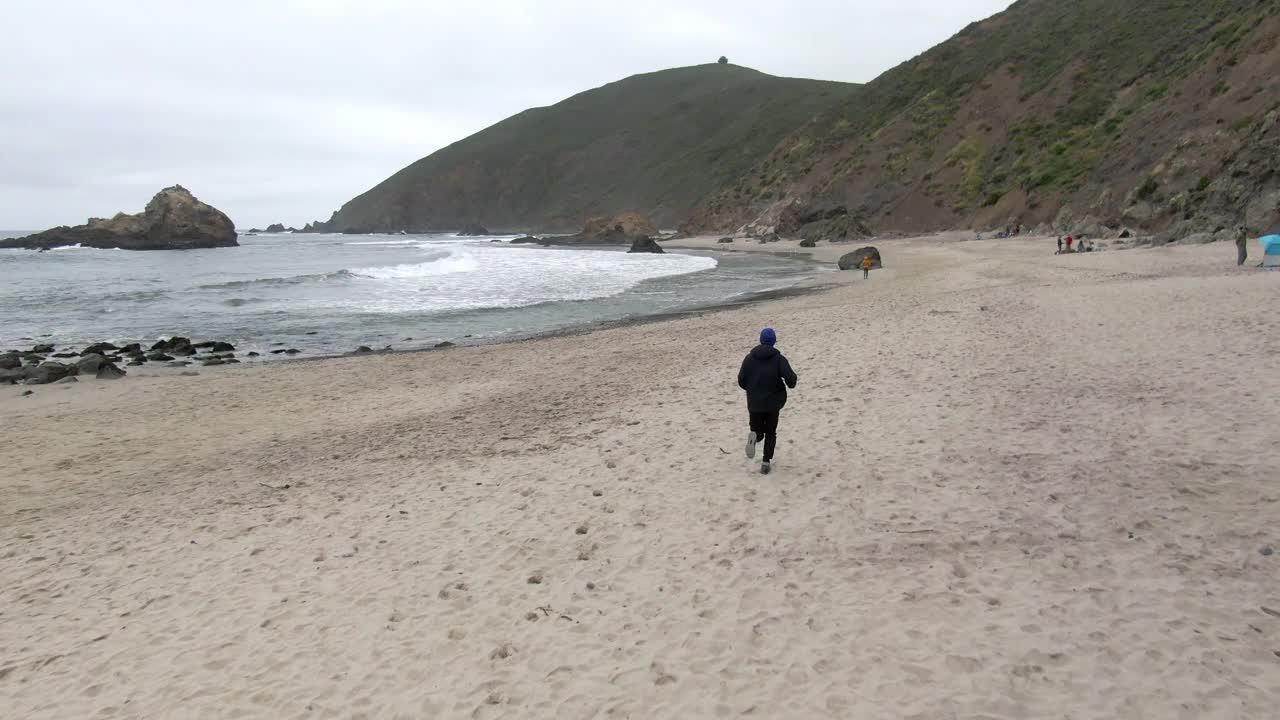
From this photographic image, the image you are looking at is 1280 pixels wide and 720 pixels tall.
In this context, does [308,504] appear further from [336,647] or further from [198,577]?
[336,647]

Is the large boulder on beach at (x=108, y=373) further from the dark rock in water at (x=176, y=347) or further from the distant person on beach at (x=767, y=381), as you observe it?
the distant person on beach at (x=767, y=381)

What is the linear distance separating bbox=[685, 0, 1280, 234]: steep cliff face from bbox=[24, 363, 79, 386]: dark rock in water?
35.4m

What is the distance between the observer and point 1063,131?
5512 cm

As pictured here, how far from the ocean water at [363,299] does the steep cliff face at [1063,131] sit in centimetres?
1609

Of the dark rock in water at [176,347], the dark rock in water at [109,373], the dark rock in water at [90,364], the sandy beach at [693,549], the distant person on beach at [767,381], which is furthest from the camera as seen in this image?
the dark rock in water at [176,347]

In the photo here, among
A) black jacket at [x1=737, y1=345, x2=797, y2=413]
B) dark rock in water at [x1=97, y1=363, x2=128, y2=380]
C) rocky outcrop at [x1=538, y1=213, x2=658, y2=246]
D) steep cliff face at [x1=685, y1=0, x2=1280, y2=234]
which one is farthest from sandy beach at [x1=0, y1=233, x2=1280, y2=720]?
rocky outcrop at [x1=538, y1=213, x2=658, y2=246]

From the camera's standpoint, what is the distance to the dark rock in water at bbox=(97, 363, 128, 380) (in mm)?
16842

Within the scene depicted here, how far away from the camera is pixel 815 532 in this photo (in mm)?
6438

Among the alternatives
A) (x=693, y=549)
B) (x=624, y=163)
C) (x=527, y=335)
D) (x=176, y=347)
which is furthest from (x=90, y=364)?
(x=624, y=163)

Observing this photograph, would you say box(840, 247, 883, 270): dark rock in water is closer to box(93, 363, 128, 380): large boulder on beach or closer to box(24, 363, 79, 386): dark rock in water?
box(93, 363, 128, 380): large boulder on beach

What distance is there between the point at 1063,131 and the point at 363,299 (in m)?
50.5

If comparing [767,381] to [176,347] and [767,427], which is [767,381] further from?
[176,347]

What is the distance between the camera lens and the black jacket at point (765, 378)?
24.8 feet

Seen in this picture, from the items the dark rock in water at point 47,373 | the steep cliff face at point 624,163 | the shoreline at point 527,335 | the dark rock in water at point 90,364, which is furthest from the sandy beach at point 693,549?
the steep cliff face at point 624,163
